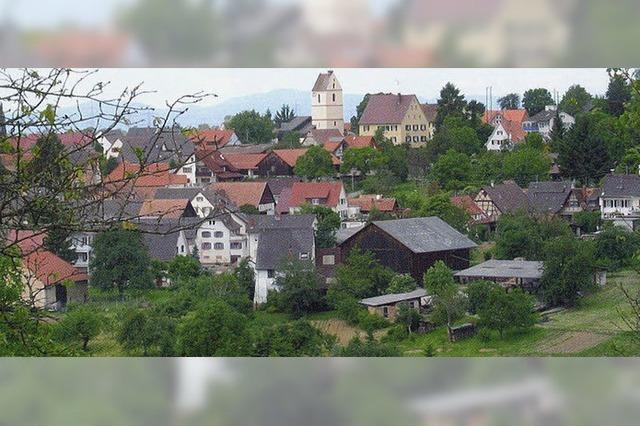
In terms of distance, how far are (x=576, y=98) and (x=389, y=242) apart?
1123mm

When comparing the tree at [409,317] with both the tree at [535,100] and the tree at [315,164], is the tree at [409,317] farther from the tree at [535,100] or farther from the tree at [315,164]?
the tree at [535,100]

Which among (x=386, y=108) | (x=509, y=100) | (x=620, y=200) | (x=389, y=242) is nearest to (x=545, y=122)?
(x=509, y=100)

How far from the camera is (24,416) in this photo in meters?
1.91

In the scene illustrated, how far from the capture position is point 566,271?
5.13 metres

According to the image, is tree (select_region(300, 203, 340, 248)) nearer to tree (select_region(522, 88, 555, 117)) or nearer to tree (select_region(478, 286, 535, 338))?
tree (select_region(478, 286, 535, 338))

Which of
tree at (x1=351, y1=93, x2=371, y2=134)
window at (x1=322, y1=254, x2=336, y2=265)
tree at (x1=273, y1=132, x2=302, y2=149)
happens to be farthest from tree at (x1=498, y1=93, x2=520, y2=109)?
window at (x1=322, y1=254, x2=336, y2=265)

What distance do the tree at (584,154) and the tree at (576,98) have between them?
1.9 inches

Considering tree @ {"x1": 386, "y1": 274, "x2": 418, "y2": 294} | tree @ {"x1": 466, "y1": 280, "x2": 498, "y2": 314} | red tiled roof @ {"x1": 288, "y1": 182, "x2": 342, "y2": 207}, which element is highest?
red tiled roof @ {"x1": 288, "y1": 182, "x2": 342, "y2": 207}

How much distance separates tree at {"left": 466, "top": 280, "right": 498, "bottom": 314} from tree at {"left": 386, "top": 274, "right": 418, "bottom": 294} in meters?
0.26

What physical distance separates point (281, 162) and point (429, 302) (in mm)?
977

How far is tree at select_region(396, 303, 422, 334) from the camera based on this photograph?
16.6ft
